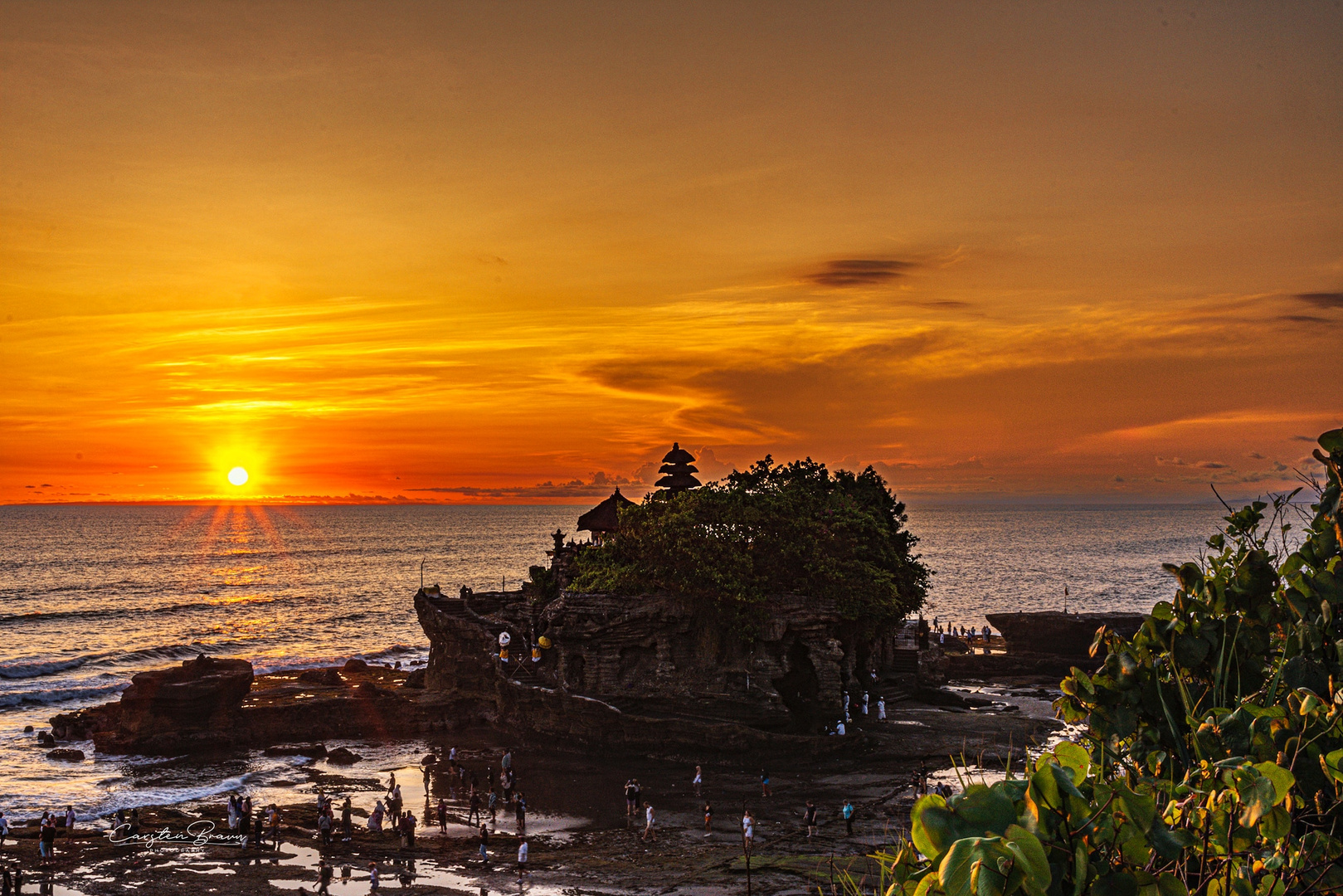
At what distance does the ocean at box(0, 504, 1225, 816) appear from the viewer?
3997 cm

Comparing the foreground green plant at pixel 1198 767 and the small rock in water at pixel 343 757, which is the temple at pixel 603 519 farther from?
the foreground green plant at pixel 1198 767

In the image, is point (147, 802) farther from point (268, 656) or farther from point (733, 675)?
point (268, 656)

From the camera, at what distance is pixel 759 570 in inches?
1603

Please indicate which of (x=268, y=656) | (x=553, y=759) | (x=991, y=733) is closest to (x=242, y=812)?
(x=553, y=759)

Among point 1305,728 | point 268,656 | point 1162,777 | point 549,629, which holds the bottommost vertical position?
point 268,656

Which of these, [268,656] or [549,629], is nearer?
[549,629]

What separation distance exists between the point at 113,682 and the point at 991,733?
52.4 meters

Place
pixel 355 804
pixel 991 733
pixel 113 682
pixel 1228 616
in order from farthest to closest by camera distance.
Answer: pixel 113 682 → pixel 991 733 → pixel 355 804 → pixel 1228 616

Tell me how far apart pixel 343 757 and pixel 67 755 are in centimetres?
1238

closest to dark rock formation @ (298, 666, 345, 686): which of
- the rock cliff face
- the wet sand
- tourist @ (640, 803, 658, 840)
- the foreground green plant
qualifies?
the wet sand

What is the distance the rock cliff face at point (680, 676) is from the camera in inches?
1497

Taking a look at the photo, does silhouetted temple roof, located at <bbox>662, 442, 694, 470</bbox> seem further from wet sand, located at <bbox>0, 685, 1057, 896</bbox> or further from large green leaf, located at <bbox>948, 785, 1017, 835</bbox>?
large green leaf, located at <bbox>948, 785, 1017, 835</bbox>
